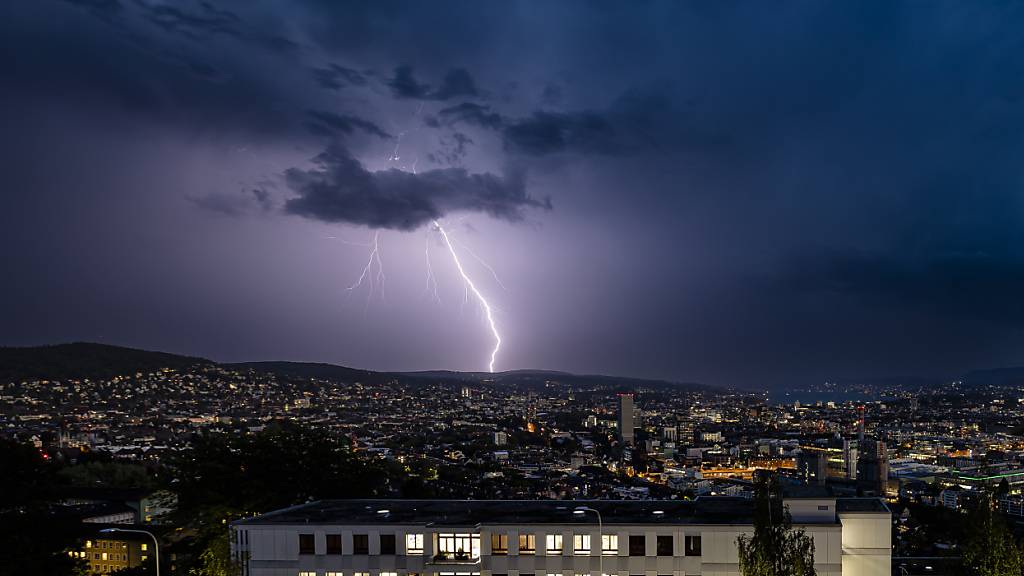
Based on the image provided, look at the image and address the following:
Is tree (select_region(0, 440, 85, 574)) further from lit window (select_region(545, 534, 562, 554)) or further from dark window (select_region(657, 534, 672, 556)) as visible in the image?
dark window (select_region(657, 534, 672, 556))

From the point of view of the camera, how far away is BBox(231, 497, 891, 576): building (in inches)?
1249

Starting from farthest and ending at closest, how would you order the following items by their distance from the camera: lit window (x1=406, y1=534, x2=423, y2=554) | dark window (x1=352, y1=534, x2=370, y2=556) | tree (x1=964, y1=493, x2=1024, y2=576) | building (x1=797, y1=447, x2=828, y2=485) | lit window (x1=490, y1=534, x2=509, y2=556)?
building (x1=797, y1=447, x2=828, y2=485) < dark window (x1=352, y1=534, x2=370, y2=556) < lit window (x1=406, y1=534, x2=423, y2=554) < lit window (x1=490, y1=534, x2=509, y2=556) < tree (x1=964, y1=493, x2=1024, y2=576)

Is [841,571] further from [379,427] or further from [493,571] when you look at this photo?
[379,427]

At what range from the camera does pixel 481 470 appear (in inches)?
4995

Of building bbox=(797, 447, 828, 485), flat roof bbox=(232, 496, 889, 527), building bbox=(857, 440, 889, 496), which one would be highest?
flat roof bbox=(232, 496, 889, 527)

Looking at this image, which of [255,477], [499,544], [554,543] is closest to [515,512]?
[499,544]

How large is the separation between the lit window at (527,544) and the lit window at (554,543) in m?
0.51

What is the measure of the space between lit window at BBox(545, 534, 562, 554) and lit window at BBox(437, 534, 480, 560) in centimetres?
277

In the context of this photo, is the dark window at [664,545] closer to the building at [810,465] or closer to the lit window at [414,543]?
the lit window at [414,543]

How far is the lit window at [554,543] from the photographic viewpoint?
106 ft

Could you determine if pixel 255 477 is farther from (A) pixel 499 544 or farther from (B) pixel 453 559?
(A) pixel 499 544

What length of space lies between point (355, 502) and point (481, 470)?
294ft

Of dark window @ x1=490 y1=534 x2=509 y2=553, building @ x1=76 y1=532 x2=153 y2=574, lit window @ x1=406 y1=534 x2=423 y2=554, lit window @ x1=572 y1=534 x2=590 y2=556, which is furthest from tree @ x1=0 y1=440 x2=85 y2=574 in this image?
building @ x1=76 y1=532 x2=153 y2=574

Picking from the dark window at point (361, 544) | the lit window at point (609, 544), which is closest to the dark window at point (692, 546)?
the lit window at point (609, 544)
